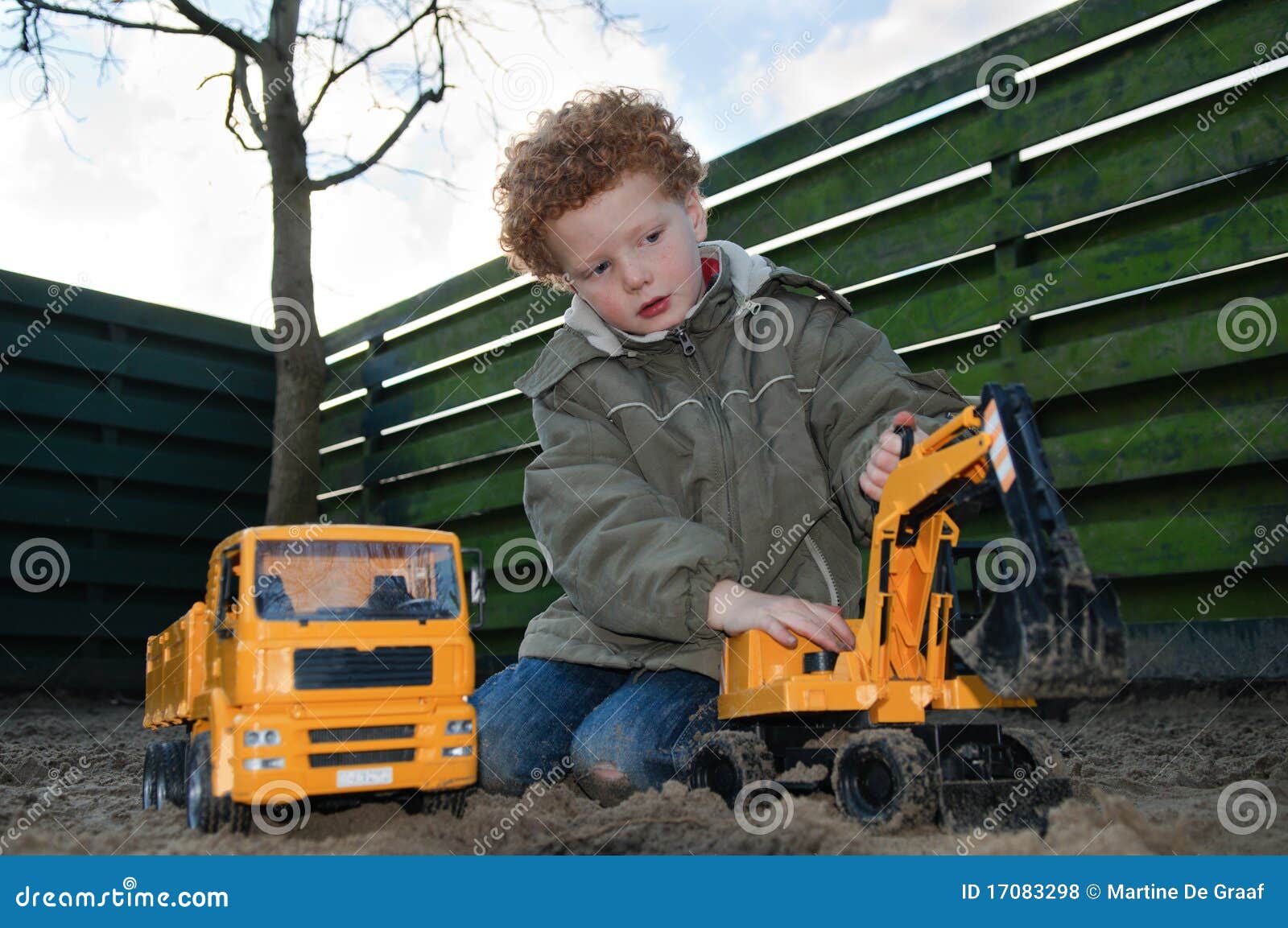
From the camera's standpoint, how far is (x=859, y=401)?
197 cm

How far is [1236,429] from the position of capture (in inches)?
96.2

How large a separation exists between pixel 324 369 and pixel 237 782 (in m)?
3.54

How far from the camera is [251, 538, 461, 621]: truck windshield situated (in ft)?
5.79

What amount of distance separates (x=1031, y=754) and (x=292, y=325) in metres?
4.11

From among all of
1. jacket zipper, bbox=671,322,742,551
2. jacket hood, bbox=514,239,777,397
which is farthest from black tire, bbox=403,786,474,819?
jacket hood, bbox=514,239,777,397

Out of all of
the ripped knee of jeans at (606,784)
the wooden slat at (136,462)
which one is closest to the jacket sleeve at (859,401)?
the ripped knee of jeans at (606,784)

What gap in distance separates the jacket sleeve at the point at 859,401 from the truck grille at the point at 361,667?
814 mm

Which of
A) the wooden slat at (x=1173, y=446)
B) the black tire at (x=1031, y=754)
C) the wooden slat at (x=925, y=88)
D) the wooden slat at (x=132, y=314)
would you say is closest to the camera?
the black tire at (x=1031, y=754)

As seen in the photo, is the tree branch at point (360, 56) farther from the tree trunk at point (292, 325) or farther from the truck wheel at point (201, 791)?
the truck wheel at point (201, 791)

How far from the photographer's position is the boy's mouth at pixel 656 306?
2.03 metres

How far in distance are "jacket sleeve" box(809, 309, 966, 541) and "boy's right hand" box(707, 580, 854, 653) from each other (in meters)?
0.28

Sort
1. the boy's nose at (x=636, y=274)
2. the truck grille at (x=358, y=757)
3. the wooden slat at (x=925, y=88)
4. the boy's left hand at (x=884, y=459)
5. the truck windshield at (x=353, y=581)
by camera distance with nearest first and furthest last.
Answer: the boy's left hand at (x=884, y=459)
the truck grille at (x=358, y=757)
the truck windshield at (x=353, y=581)
the boy's nose at (x=636, y=274)
the wooden slat at (x=925, y=88)

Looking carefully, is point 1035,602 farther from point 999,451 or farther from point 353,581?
point 353,581

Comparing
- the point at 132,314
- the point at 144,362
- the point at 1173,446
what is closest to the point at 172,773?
the point at 1173,446
